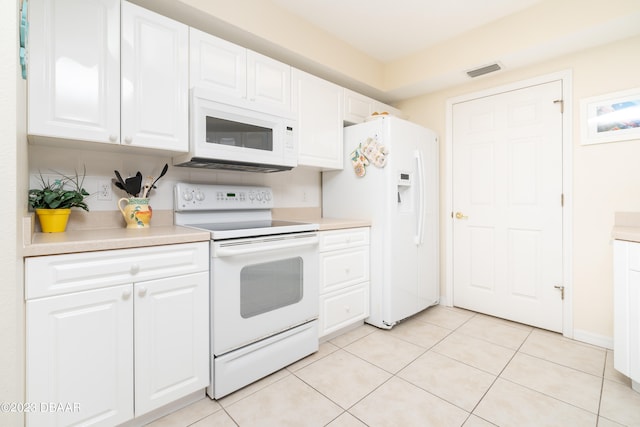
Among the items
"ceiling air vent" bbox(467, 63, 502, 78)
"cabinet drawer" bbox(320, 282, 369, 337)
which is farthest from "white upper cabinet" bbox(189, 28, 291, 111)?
"ceiling air vent" bbox(467, 63, 502, 78)

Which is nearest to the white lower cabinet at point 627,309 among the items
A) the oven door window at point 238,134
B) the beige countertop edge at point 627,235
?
the beige countertop edge at point 627,235

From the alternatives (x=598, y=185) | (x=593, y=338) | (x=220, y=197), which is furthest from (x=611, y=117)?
(x=220, y=197)

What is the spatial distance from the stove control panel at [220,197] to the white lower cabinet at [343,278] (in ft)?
1.92

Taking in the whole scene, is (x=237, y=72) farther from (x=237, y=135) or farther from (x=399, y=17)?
(x=399, y=17)

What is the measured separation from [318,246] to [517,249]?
1.84 metres

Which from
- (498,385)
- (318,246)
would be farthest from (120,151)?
(498,385)

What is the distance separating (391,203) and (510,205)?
1136mm

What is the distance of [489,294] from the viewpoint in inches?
109

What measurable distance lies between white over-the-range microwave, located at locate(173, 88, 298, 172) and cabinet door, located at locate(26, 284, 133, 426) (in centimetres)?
87

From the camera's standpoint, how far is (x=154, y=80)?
162 cm

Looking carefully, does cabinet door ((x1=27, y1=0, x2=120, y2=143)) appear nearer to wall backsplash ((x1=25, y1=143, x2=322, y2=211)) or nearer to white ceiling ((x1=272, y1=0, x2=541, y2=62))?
wall backsplash ((x1=25, y1=143, x2=322, y2=211))

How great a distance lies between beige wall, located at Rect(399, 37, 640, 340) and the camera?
2.08 metres

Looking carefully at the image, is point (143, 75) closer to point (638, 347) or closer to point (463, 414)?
point (463, 414)

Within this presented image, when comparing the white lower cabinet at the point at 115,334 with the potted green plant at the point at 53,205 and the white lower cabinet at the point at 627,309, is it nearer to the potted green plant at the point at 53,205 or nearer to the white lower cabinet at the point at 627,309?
the potted green plant at the point at 53,205
